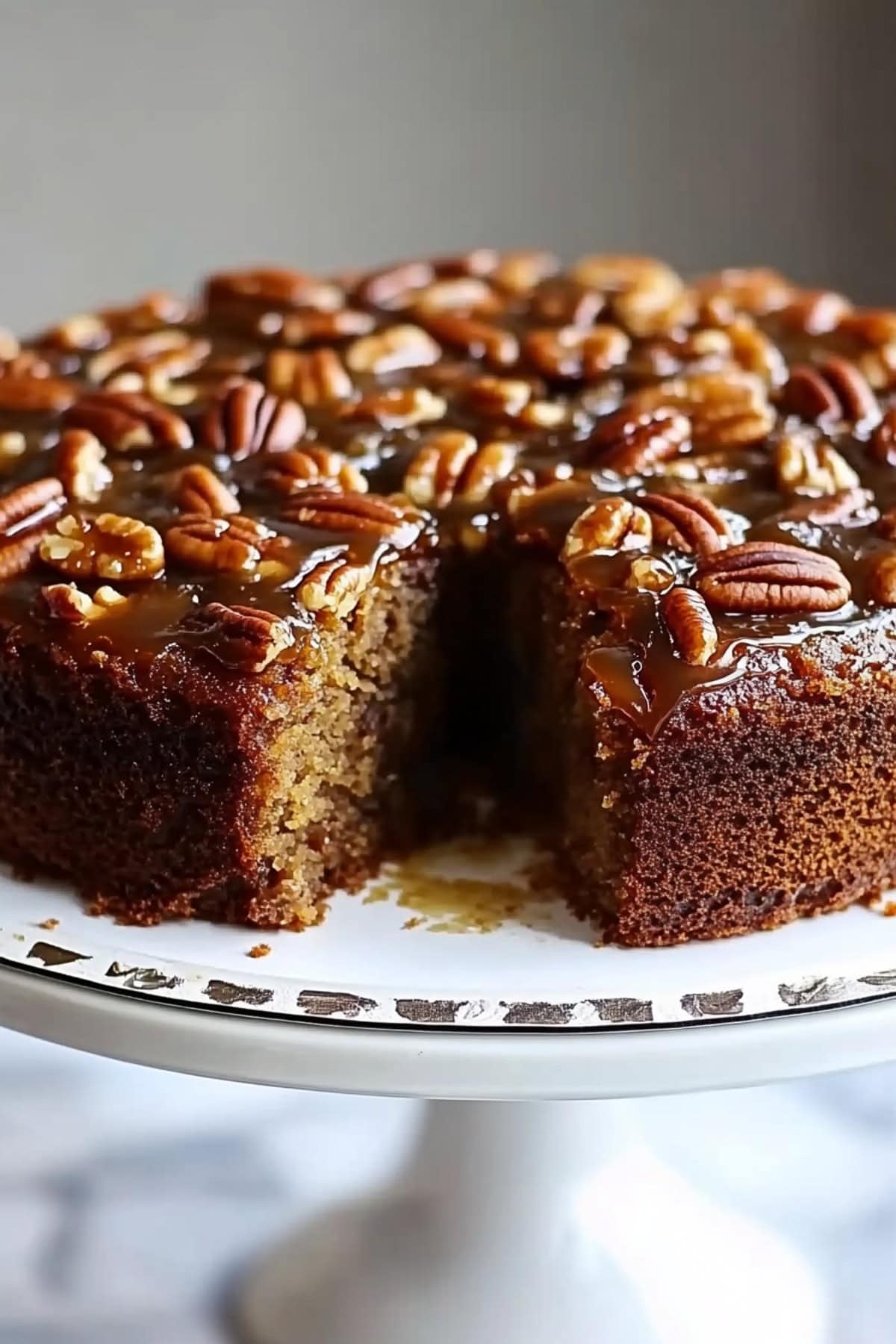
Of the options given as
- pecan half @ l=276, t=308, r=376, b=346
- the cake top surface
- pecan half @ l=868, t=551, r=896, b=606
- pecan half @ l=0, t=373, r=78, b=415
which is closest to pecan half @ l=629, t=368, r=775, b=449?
the cake top surface

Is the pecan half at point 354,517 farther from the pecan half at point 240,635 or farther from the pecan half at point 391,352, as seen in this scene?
the pecan half at point 391,352

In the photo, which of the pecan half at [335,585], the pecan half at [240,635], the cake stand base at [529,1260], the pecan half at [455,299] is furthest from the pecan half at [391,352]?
the cake stand base at [529,1260]

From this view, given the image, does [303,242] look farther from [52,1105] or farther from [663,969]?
[663,969]

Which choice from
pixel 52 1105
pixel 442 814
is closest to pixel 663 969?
pixel 442 814

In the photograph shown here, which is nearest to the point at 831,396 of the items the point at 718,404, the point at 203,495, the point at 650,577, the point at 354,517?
the point at 718,404

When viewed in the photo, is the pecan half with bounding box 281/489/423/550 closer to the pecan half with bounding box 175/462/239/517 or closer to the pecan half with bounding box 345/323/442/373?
the pecan half with bounding box 175/462/239/517

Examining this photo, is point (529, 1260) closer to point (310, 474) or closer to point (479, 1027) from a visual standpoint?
point (479, 1027)
